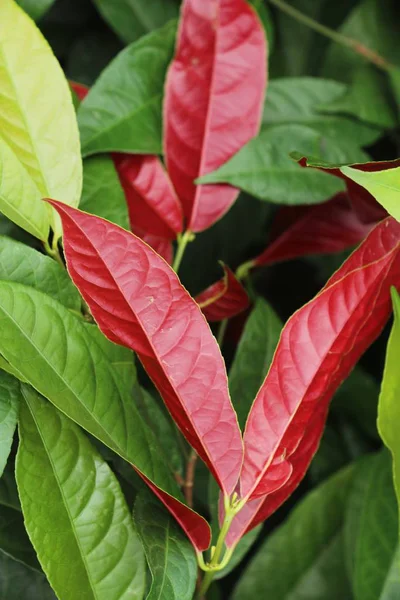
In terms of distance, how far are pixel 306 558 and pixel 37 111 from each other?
42cm

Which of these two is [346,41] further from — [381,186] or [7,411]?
[7,411]

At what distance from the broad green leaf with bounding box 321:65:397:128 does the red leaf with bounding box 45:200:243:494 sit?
33cm

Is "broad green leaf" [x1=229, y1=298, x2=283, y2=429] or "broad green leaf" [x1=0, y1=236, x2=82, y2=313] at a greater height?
"broad green leaf" [x1=0, y1=236, x2=82, y2=313]

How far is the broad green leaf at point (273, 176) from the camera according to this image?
54cm

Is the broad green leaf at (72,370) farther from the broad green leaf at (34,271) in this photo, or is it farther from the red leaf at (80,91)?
the red leaf at (80,91)

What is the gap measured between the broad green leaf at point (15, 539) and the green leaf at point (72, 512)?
76mm

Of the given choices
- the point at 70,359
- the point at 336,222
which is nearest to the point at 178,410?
the point at 70,359

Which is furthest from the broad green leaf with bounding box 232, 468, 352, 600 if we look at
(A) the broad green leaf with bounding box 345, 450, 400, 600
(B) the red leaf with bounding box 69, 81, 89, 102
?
(B) the red leaf with bounding box 69, 81, 89, 102

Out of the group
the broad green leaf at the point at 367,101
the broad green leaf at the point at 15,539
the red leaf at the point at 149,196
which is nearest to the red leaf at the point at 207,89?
the red leaf at the point at 149,196

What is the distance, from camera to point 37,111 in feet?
1.44

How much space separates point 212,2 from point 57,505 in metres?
0.37

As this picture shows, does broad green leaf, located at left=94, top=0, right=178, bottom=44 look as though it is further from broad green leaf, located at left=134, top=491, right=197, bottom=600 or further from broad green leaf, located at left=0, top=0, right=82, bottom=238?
broad green leaf, located at left=134, top=491, right=197, bottom=600

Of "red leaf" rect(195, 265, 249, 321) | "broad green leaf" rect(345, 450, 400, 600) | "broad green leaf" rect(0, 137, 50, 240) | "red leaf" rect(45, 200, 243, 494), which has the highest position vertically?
"broad green leaf" rect(0, 137, 50, 240)

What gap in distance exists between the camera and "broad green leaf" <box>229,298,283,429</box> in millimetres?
532
